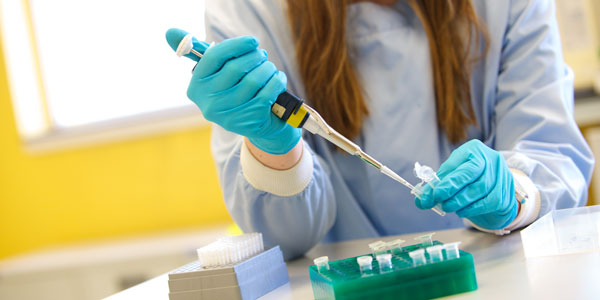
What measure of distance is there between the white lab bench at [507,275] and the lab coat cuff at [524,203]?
0.02 metres

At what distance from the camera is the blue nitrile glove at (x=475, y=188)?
0.82 m

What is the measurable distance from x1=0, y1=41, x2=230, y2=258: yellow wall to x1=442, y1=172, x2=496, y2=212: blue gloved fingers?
A: 83.0 inches

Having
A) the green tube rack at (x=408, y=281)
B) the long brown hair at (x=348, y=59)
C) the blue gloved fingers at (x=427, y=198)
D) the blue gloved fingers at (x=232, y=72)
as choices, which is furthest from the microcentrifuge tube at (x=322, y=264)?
the long brown hair at (x=348, y=59)

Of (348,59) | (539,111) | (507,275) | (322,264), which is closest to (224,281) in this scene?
(322,264)

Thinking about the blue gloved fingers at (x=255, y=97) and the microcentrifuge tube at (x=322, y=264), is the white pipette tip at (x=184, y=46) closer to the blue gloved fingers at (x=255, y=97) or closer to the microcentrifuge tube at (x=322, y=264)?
the blue gloved fingers at (x=255, y=97)

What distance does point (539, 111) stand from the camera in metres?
1.14

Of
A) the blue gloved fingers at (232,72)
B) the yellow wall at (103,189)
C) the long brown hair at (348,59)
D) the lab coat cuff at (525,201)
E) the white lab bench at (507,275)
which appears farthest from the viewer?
the yellow wall at (103,189)

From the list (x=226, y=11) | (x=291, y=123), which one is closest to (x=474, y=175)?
(x=291, y=123)

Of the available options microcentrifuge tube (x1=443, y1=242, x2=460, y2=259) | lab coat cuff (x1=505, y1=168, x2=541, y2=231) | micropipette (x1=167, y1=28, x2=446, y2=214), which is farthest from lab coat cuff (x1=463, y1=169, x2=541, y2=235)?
microcentrifuge tube (x1=443, y1=242, x2=460, y2=259)

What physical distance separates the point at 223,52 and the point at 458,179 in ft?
1.27

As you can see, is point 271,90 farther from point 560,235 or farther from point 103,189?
point 103,189

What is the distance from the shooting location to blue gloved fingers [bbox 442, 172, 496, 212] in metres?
0.83

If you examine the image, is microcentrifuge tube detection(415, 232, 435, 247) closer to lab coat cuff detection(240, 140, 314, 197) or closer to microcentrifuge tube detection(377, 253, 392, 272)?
microcentrifuge tube detection(377, 253, 392, 272)

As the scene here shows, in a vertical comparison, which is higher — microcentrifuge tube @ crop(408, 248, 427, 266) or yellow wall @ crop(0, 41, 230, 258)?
yellow wall @ crop(0, 41, 230, 258)
